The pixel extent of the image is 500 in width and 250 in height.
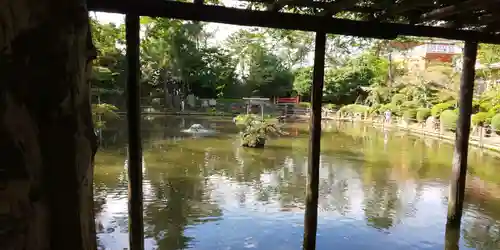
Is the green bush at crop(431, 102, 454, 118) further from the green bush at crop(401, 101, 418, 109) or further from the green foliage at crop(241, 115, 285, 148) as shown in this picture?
the green foliage at crop(241, 115, 285, 148)

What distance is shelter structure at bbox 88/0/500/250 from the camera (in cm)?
332

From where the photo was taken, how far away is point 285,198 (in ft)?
26.2

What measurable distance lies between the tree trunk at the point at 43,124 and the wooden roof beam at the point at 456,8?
3114 mm

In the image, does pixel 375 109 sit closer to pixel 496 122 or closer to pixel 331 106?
pixel 331 106

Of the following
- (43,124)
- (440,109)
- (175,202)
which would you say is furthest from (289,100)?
(43,124)

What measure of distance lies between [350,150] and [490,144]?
17.5 feet

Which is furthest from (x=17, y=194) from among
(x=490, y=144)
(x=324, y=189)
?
(x=490, y=144)

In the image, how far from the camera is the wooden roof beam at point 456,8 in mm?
3113

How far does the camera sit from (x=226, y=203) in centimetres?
751

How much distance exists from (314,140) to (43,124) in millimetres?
3453

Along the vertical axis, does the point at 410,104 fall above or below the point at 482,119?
above

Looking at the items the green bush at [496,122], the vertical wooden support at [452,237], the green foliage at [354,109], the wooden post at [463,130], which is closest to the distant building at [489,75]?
the green bush at [496,122]

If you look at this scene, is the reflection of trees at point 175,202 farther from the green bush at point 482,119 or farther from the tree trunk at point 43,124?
the green bush at point 482,119

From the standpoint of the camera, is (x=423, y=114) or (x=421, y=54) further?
(x=421, y=54)
